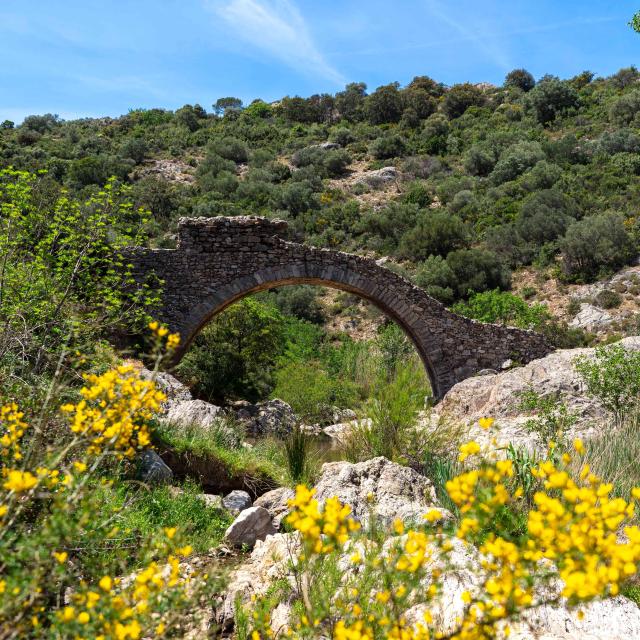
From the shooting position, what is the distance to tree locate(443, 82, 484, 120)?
144 ft

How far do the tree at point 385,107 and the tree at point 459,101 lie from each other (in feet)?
12.0

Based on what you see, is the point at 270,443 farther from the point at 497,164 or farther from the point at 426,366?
the point at 497,164

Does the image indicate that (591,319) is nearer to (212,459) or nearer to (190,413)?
(190,413)

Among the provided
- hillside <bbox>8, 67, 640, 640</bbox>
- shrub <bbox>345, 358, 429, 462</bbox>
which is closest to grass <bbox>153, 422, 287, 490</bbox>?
hillside <bbox>8, 67, 640, 640</bbox>

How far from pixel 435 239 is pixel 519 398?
687 inches

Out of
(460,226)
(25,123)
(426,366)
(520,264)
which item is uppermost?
(25,123)

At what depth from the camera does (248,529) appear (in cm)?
514

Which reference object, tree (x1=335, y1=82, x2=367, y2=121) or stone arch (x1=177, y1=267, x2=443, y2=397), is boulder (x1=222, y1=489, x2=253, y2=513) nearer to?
stone arch (x1=177, y1=267, x2=443, y2=397)

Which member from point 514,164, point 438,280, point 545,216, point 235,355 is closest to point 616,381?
point 235,355

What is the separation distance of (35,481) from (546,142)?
117ft

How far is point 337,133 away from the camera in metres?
40.4

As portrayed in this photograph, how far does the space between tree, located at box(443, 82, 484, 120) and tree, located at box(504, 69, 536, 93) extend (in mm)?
4924

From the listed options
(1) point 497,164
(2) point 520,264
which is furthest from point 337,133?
(2) point 520,264

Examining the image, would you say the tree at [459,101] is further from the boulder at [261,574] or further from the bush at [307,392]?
the boulder at [261,574]
